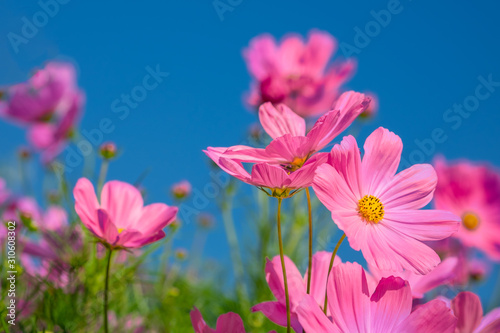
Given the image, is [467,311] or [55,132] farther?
[55,132]

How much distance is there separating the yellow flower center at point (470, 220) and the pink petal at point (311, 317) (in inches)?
35.4

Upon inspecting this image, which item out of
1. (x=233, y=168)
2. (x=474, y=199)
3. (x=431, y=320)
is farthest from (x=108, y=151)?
(x=474, y=199)

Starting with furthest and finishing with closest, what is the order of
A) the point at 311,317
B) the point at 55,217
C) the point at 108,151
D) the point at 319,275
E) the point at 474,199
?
1. the point at 55,217
2. the point at 474,199
3. the point at 108,151
4. the point at 319,275
5. the point at 311,317

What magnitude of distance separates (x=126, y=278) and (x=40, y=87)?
1.28 feet

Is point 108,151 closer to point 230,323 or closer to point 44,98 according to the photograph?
point 44,98

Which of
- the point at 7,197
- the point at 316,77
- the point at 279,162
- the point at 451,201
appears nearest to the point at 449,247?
the point at 451,201

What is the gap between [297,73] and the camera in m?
1.27

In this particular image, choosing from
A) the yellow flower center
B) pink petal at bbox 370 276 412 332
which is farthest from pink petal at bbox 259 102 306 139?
the yellow flower center

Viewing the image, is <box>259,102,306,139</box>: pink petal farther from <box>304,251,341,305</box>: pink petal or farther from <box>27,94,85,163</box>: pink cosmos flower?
<box>27,94,85,163</box>: pink cosmos flower

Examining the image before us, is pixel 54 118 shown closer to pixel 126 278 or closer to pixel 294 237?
pixel 126 278

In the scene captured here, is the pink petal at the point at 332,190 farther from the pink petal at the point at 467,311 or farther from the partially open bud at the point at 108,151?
the partially open bud at the point at 108,151

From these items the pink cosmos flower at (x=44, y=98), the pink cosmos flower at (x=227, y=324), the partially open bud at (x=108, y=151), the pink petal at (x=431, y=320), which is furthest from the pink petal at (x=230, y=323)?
the pink cosmos flower at (x=44, y=98)

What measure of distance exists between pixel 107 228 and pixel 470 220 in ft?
3.01

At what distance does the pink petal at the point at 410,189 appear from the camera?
36cm
